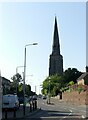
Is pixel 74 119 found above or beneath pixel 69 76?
beneath

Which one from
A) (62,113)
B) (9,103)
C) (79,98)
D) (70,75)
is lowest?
(62,113)

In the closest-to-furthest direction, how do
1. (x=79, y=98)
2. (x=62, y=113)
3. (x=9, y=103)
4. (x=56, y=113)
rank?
(x=56, y=113)
(x=62, y=113)
(x=9, y=103)
(x=79, y=98)

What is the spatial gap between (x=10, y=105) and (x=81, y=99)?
129 ft

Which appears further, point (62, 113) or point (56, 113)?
point (62, 113)

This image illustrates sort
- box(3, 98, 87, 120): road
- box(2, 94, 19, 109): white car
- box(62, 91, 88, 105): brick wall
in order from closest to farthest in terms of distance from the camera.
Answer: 1. box(3, 98, 87, 120): road
2. box(2, 94, 19, 109): white car
3. box(62, 91, 88, 105): brick wall

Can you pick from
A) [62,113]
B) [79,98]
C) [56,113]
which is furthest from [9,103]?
[79,98]

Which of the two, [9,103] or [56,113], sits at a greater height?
[9,103]

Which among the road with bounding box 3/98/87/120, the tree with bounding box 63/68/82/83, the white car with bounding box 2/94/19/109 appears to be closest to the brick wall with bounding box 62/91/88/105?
the road with bounding box 3/98/87/120

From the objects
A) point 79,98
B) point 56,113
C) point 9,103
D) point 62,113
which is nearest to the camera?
point 56,113

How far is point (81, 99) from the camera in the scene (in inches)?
3194

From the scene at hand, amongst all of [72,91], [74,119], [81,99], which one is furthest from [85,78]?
[74,119]

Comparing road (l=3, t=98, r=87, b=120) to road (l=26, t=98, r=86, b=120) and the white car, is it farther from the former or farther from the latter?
the white car

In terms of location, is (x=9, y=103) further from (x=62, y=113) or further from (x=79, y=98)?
(x=79, y=98)

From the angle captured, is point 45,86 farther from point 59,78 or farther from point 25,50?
point 25,50
